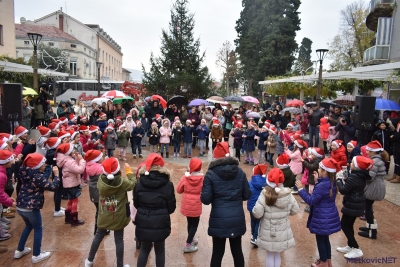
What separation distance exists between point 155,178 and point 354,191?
3155 mm

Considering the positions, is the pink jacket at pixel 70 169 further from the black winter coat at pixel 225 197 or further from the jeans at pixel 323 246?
the jeans at pixel 323 246

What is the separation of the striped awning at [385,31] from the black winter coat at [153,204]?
70.0ft

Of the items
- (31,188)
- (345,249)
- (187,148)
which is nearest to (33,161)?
(31,188)

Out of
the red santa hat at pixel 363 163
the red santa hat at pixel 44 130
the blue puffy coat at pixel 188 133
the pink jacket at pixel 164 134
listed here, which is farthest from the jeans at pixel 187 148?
the red santa hat at pixel 363 163

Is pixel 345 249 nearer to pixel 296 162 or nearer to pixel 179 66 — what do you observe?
pixel 296 162

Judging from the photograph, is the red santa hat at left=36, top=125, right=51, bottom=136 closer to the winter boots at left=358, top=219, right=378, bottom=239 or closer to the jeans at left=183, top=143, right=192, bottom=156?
the jeans at left=183, top=143, right=192, bottom=156

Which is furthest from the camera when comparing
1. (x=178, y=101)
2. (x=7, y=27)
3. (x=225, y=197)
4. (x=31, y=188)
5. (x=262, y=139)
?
(x=7, y=27)

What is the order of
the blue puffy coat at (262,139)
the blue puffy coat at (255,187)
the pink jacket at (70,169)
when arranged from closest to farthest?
1. the blue puffy coat at (255,187)
2. the pink jacket at (70,169)
3. the blue puffy coat at (262,139)

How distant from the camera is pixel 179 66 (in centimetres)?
2153

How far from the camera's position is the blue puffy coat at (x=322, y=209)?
450 cm

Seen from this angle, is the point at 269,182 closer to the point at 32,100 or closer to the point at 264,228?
the point at 264,228

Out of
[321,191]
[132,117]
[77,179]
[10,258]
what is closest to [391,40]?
[132,117]

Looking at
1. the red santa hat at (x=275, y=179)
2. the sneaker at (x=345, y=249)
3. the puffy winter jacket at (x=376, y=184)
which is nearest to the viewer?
the red santa hat at (x=275, y=179)

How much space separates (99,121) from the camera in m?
12.1
